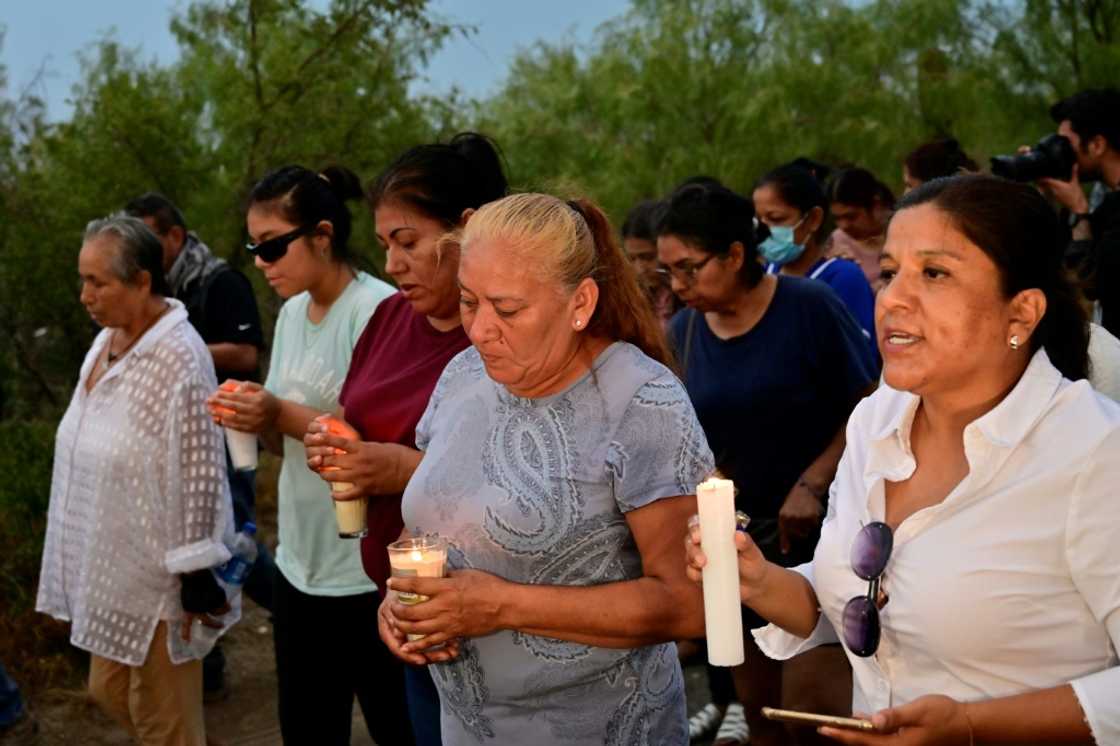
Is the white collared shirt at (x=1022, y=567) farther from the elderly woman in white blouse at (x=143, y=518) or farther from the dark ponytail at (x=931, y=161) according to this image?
the dark ponytail at (x=931, y=161)

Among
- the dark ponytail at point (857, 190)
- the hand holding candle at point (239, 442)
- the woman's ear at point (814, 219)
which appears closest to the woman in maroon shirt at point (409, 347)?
the hand holding candle at point (239, 442)

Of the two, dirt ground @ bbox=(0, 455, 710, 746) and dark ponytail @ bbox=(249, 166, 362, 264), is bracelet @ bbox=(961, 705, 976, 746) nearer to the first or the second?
dark ponytail @ bbox=(249, 166, 362, 264)

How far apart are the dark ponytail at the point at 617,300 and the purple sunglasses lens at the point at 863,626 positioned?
2.55 ft

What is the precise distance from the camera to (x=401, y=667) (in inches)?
159

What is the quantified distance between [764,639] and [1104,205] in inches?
114

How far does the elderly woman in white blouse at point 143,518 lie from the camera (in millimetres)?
4328

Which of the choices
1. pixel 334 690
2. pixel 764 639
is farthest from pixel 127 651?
pixel 764 639

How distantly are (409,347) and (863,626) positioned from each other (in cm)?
176

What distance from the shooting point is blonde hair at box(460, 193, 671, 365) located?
271 centimetres

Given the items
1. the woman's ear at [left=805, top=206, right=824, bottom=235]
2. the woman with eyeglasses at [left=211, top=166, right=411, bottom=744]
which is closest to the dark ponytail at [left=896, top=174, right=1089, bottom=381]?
the woman with eyeglasses at [left=211, top=166, right=411, bottom=744]

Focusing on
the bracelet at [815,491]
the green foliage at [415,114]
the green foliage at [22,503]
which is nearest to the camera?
the bracelet at [815,491]

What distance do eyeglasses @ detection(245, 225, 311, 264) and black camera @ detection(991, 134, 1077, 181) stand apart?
276 cm

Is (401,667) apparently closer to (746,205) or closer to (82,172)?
(746,205)

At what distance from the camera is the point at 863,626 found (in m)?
2.33
